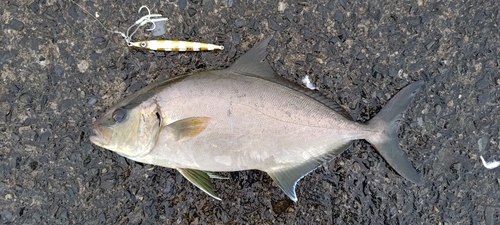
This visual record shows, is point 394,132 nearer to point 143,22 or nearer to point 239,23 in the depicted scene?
point 239,23

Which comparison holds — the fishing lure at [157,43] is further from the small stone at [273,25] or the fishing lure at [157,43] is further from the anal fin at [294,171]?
the anal fin at [294,171]

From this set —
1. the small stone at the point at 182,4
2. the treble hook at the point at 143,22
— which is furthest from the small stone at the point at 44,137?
the small stone at the point at 182,4

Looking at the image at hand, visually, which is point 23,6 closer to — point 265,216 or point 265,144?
point 265,144

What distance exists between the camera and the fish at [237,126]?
8.16ft

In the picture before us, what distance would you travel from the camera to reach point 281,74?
9.49 ft

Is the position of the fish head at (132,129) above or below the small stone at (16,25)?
below

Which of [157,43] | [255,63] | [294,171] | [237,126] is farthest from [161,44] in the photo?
[294,171]

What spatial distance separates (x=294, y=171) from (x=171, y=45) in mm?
1109

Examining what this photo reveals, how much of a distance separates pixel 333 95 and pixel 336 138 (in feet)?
1.24

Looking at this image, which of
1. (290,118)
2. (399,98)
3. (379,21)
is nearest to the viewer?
(290,118)

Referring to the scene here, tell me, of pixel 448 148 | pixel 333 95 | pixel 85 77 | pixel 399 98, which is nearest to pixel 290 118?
pixel 333 95

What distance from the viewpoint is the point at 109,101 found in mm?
2855

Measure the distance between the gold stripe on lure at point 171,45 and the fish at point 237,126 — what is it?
31 centimetres

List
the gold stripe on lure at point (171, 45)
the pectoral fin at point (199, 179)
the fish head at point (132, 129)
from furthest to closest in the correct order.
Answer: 1. the gold stripe on lure at point (171, 45)
2. the pectoral fin at point (199, 179)
3. the fish head at point (132, 129)
